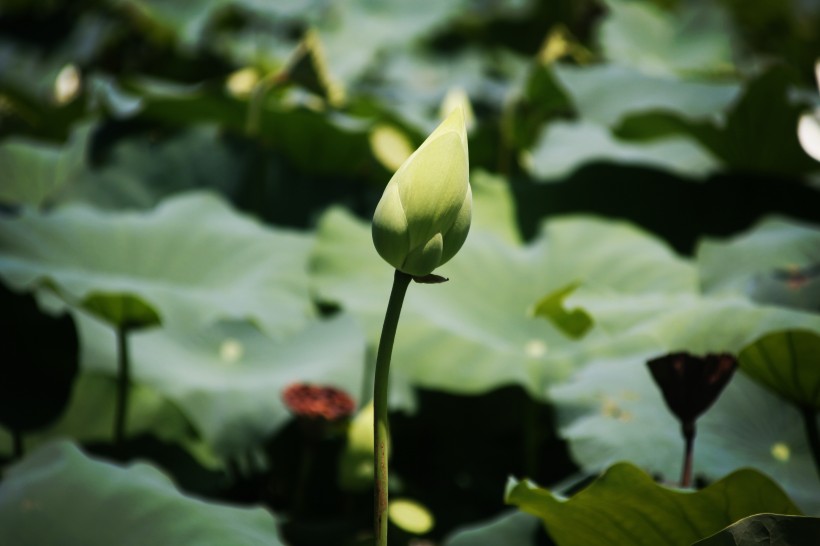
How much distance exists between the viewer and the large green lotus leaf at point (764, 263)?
920mm

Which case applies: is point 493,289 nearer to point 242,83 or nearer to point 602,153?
point 602,153

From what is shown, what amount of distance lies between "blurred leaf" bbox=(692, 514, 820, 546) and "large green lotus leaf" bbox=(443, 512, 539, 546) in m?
0.23

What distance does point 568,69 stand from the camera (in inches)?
58.5

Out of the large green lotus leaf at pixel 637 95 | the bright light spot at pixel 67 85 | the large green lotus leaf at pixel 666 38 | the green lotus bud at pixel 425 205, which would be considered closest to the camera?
the green lotus bud at pixel 425 205

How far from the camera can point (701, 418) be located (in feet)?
2.72

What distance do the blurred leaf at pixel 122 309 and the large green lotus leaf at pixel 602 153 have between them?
81 cm

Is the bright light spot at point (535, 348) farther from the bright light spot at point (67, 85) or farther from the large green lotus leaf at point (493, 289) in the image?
the bright light spot at point (67, 85)

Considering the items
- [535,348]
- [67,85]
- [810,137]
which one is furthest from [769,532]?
[67,85]

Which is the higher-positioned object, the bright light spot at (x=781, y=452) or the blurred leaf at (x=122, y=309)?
the bright light spot at (x=781, y=452)

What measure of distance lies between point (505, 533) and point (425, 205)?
417 mm

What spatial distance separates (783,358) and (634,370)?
21 centimetres

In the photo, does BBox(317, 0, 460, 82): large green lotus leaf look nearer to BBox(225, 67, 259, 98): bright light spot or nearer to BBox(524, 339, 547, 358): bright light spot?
BBox(225, 67, 259, 98): bright light spot

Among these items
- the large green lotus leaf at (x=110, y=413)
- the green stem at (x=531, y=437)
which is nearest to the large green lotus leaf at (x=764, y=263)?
the green stem at (x=531, y=437)

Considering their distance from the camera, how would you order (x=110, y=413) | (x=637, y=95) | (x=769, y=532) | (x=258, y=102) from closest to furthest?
(x=769, y=532) < (x=110, y=413) < (x=637, y=95) < (x=258, y=102)
